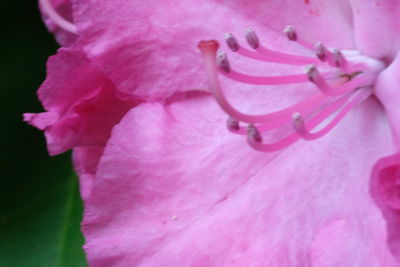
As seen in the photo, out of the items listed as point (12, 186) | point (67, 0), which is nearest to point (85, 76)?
point (67, 0)

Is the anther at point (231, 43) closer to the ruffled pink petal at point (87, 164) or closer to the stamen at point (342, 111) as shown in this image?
the stamen at point (342, 111)

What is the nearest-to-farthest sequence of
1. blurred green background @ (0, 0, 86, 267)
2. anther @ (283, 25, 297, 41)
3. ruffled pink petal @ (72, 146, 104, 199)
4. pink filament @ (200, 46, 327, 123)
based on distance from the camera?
pink filament @ (200, 46, 327, 123) < anther @ (283, 25, 297, 41) < ruffled pink petal @ (72, 146, 104, 199) < blurred green background @ (0, 0, 86, 267)

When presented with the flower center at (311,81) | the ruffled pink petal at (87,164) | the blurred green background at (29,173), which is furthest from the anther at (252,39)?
the blurred green background at (29,173)

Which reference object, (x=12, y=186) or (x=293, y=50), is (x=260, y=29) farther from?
(x=12, y=186)

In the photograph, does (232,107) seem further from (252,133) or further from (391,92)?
(391,92)

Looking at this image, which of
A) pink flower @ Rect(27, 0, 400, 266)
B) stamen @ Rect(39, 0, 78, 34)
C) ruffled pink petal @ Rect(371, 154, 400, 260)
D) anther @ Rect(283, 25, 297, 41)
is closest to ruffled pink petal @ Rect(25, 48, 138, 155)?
pink flower @ Rect(27, 0, 400, 266)

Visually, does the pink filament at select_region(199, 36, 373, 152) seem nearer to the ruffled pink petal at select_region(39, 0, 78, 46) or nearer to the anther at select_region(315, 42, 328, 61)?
the anther at select_region(315, 42, 328, 61)

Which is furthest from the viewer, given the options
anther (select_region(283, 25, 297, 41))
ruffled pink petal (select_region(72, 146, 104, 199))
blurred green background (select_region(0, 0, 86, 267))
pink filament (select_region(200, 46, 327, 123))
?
blurred green background (select_region(0, 0, 86, 267))
